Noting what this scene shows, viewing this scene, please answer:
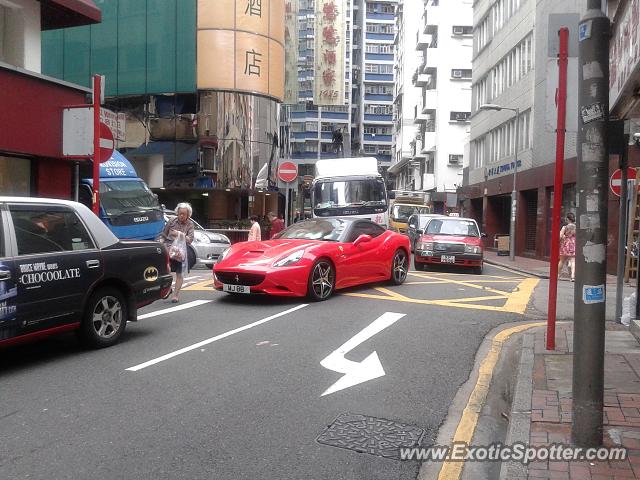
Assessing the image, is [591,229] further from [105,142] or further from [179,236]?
[105,142]

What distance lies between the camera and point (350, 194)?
2131 centimetres

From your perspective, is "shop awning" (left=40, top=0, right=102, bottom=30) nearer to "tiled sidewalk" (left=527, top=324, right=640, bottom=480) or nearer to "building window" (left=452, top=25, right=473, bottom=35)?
"tiled sidewalk" (left=527, top=324, right=640, bottom=480)

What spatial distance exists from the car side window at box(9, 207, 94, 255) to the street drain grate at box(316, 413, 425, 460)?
131 inches

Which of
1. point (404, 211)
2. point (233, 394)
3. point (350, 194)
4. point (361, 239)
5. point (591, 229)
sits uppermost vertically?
point (350, 194)

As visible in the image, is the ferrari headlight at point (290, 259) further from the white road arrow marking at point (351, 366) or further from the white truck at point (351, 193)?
the white truck at point (351, 193)

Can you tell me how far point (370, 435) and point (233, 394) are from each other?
1.32 meters

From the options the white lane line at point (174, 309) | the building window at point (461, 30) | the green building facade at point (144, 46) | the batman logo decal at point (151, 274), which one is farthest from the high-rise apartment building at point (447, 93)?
the batman logo decal at point (151, 274)

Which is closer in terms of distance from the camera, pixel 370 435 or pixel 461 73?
pixel 370 435

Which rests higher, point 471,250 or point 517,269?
point 471,250

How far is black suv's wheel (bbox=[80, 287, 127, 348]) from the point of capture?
637 centimetres

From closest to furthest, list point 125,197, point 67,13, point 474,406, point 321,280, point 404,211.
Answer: point 474,406, point 321,280, point 67,13, point 125,197, point 404,211

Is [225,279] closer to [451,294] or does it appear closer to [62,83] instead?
[451,294]

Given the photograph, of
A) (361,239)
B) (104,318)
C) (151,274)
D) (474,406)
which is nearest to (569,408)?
(474,406)

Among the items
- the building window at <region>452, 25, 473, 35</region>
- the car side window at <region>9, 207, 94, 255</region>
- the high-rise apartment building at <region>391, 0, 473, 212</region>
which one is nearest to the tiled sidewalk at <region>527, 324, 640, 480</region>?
the car side window at <region>9, 207, 94, 255</region>
